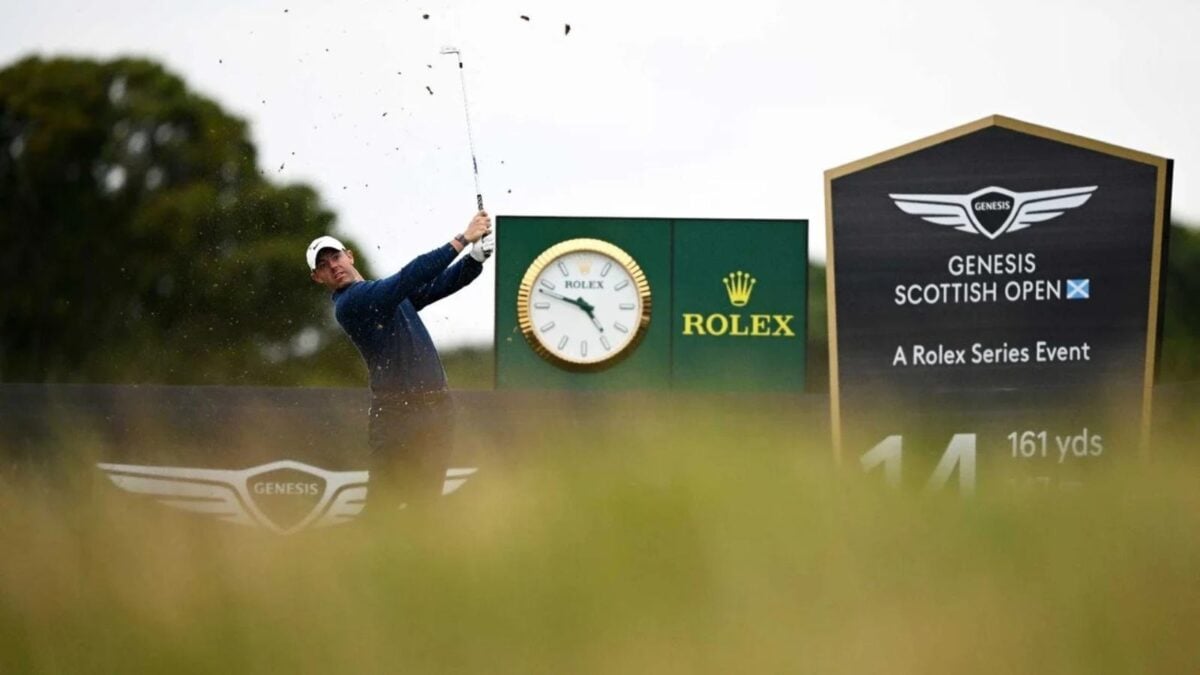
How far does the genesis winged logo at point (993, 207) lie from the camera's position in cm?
895

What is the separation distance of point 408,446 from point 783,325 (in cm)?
246

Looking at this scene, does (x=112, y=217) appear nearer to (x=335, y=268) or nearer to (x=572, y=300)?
(x=572, y=300)

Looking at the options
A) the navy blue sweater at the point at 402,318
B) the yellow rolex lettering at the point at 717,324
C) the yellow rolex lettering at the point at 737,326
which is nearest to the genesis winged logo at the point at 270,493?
the navy blue sweater at the point at 402,318

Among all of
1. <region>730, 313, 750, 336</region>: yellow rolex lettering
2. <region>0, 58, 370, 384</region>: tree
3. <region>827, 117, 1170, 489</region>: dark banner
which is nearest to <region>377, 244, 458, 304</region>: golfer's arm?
<region>827, 117, 1170, 489</region>: dark banner

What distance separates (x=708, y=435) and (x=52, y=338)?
9.37 meters

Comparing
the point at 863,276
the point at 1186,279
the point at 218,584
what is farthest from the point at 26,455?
the point at 1186,279

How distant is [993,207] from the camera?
8984mm

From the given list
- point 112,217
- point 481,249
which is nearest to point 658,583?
point 481,249

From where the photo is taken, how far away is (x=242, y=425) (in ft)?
31.0

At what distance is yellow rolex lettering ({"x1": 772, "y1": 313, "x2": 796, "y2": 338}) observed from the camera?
10.0 metres

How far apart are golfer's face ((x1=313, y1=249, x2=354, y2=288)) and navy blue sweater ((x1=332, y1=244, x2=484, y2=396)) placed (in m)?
0.06

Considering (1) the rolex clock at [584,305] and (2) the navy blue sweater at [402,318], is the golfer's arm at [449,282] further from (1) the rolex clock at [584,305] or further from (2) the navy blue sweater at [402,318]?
(1) the rolex clock at [584,305]

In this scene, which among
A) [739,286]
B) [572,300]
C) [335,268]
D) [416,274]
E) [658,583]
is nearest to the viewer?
[658,583]

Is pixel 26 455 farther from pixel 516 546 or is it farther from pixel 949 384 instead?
pixel 949 384
